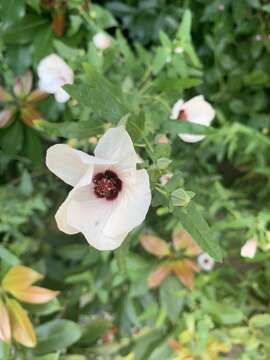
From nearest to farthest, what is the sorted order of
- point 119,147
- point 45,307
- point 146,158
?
1. point 119,147
2. point 146,158
3. point 45,307

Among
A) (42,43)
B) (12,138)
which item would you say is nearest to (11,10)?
(42,43)

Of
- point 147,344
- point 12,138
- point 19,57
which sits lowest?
point 147,344

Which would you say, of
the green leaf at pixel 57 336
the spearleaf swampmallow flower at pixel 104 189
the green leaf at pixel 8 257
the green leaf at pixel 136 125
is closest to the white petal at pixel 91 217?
the spearleaf swampmallow flower at pixel 104 189

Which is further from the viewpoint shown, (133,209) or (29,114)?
(29,114)

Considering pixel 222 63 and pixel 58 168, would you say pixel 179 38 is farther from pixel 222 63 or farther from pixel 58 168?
pixel 58 168

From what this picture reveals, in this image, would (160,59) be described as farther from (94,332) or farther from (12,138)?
(94,332)

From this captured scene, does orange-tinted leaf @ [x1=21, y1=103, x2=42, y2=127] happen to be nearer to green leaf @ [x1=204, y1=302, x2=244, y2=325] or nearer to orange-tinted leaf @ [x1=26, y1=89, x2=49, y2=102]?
orange-tinted leaf @ [x1=26, y1=89, x2=49, y2=102]

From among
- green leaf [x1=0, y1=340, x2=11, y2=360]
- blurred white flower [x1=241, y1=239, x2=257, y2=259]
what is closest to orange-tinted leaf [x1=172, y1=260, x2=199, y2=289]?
blurred white flower [x1=241, y1=239, x2=257, y2=259]
